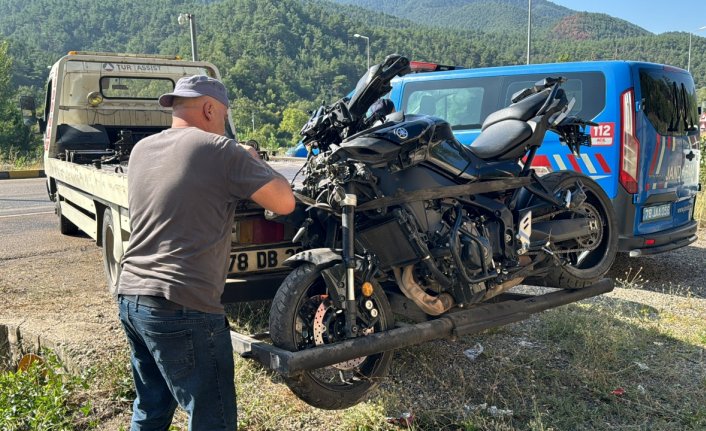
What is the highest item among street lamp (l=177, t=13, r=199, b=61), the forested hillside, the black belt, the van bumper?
the forested hillside

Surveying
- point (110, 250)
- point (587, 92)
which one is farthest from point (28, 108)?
point (587, 92)

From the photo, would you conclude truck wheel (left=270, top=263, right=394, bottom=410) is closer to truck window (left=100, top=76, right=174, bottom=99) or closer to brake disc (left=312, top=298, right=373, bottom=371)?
brake disc (left=312, top=298, right=373, bottom=371)

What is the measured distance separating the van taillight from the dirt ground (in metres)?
0.89

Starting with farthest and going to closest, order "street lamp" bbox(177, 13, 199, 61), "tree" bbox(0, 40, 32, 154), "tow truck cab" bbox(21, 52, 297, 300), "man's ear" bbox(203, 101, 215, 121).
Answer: "tree" bbox(0, 40, 32, 154), "street lamp" bbox(177, 13, 199, 61), "tow truck cab" bbox(21, 52, 297, 300), "man's ear" bbox(203, 101, 215, 121)

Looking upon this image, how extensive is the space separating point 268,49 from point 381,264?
91956 millimetres

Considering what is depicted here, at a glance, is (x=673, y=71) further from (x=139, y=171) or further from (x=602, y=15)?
(x=602, y=15)

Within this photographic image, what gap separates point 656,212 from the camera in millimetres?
6320

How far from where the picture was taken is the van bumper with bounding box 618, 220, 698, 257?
6070mm

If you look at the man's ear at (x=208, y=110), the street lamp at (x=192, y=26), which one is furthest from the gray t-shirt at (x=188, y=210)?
the street lamp at (x=192, y=26)

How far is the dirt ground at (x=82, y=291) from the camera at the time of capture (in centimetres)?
411

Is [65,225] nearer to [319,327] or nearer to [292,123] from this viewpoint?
[319,327]

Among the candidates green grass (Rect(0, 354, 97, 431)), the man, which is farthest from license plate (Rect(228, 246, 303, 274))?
the man

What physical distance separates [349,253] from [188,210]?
0.94 m

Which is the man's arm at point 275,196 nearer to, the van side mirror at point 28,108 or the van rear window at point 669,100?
the van rear window at point 669,100
